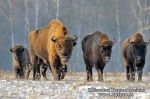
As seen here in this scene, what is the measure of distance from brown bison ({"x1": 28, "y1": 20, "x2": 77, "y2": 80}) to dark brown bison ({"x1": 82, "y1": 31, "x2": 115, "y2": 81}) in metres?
1.27

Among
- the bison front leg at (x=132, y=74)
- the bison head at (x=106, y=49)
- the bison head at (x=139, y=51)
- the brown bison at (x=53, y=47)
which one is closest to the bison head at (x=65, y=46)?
the brown bison at (x=53, y=47)

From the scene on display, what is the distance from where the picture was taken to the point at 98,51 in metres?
22.4

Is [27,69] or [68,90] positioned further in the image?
[27,69]

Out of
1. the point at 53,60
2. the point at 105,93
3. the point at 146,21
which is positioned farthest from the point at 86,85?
the point at 146,21

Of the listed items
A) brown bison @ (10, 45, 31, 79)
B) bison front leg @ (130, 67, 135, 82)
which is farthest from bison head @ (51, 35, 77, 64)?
brown bison @ (10, 45, 31, 79)

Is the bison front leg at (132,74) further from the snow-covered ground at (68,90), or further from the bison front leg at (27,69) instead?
the bison front leg at (27,69)

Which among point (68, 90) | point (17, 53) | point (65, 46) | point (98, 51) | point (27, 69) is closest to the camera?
point (68, 90)

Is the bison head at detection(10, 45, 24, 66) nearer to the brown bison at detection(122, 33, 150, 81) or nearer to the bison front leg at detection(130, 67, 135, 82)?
the brown bison at detection(122, 33, 150, 81)

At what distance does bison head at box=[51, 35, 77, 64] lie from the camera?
794 inches

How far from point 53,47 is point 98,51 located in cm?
176

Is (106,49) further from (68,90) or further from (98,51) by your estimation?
(68,90)

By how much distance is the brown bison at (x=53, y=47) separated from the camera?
2038 centimetres

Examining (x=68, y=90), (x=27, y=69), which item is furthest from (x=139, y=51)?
(x=27, y=69)

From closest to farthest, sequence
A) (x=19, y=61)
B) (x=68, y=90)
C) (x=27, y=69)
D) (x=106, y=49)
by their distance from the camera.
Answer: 1. (x=68, y=90)
2. (x=106, y=49)
3. (x=19, y=61)
4. (x=27, y=69)
